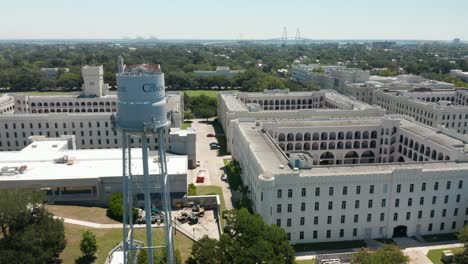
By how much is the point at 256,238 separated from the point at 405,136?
62.4m

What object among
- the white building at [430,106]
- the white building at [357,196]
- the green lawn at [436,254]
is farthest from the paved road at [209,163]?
the white building at [430,106]

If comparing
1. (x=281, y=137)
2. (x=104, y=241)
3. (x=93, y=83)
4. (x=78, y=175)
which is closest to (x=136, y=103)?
(x=104, y=241)

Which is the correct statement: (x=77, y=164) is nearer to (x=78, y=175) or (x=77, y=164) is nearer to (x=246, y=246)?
(x=78, y=175)

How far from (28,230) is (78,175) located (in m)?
26.8

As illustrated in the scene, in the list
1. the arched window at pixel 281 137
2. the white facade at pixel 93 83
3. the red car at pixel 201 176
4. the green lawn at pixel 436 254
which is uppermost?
the white facade at pixel 93 83

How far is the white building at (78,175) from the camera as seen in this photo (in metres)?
76.4

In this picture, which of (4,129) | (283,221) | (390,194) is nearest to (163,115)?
(283,221)

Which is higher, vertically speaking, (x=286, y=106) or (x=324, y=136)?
(x=286, y=106)

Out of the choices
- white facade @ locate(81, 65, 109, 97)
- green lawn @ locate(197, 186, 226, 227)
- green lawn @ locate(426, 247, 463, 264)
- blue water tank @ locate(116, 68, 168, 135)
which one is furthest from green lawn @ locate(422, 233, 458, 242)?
white facade @ locate(81, 65, 109, 97)

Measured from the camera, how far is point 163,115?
4081 centimetres

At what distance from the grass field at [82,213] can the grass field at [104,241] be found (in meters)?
3.91

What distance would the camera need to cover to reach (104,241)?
6425 cm

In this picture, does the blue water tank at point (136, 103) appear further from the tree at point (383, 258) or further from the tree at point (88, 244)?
the tree at point (383, 258)

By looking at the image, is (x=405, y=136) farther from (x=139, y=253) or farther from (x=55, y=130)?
(x=55, y=130)
